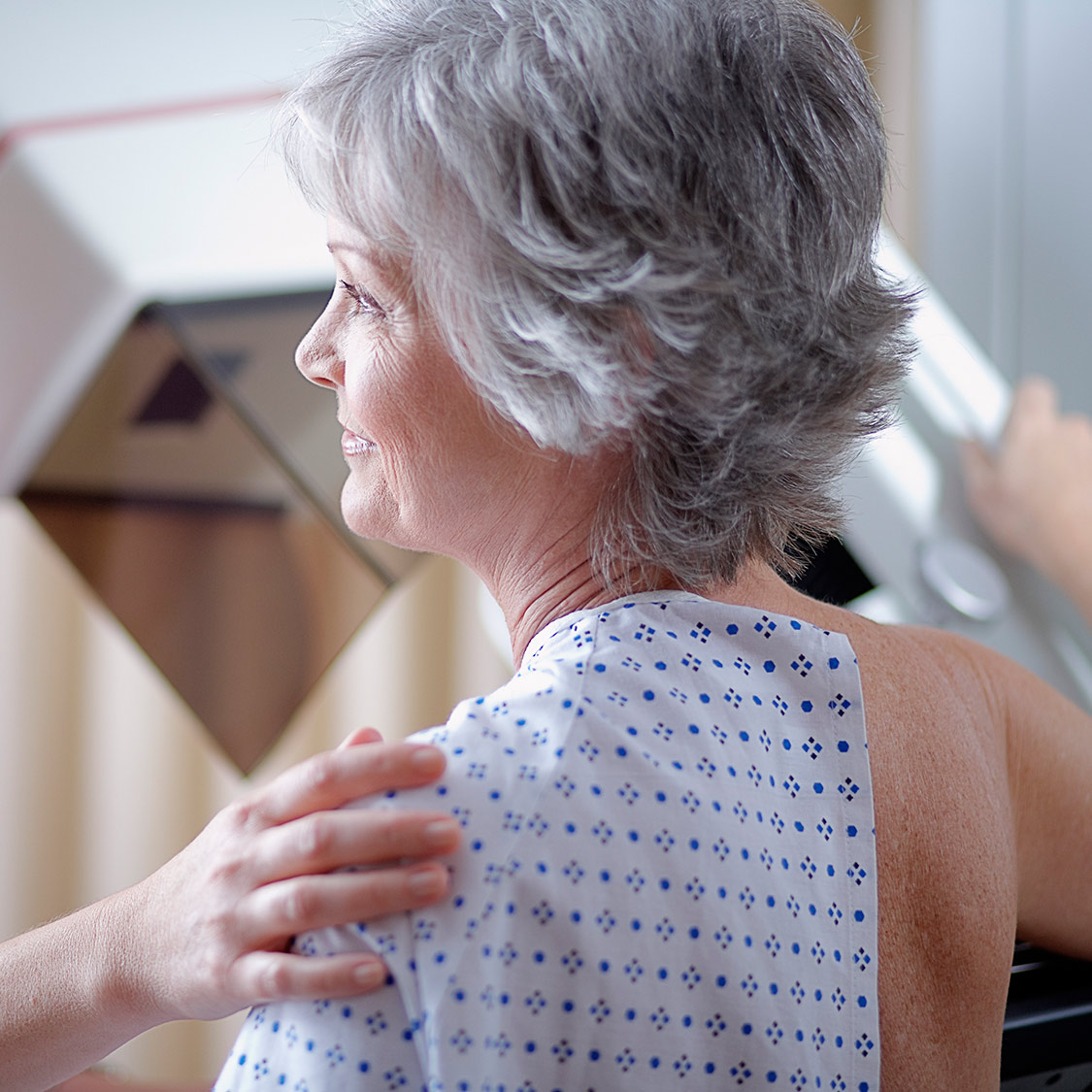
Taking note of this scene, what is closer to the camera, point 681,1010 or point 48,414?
point 681,1010

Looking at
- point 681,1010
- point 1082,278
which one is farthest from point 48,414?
point 1082,278

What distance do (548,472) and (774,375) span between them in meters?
0.16

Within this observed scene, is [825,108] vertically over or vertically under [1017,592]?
over

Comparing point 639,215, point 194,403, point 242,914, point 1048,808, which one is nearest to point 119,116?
point 194,403

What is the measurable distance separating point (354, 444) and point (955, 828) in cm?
50

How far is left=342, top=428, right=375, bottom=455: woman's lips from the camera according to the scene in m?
0.78

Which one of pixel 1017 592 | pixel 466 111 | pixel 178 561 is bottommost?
pixel 1017 592

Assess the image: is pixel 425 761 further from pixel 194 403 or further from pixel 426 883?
pixel 194 403

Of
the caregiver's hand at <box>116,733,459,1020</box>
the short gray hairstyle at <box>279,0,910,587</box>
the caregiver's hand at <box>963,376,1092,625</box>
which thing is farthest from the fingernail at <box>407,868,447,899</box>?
the caregiver's hand at <box>963,376,1092,625</box>

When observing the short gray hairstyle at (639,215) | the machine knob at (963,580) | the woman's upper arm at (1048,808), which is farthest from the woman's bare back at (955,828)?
the machine knob at (963,580)

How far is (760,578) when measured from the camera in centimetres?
77

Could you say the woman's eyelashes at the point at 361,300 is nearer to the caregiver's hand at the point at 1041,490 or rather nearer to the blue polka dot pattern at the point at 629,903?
the blue polka dot pattern at the point at 629,903

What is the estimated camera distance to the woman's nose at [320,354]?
2.52ft

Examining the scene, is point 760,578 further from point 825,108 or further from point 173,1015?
point 173,1015
